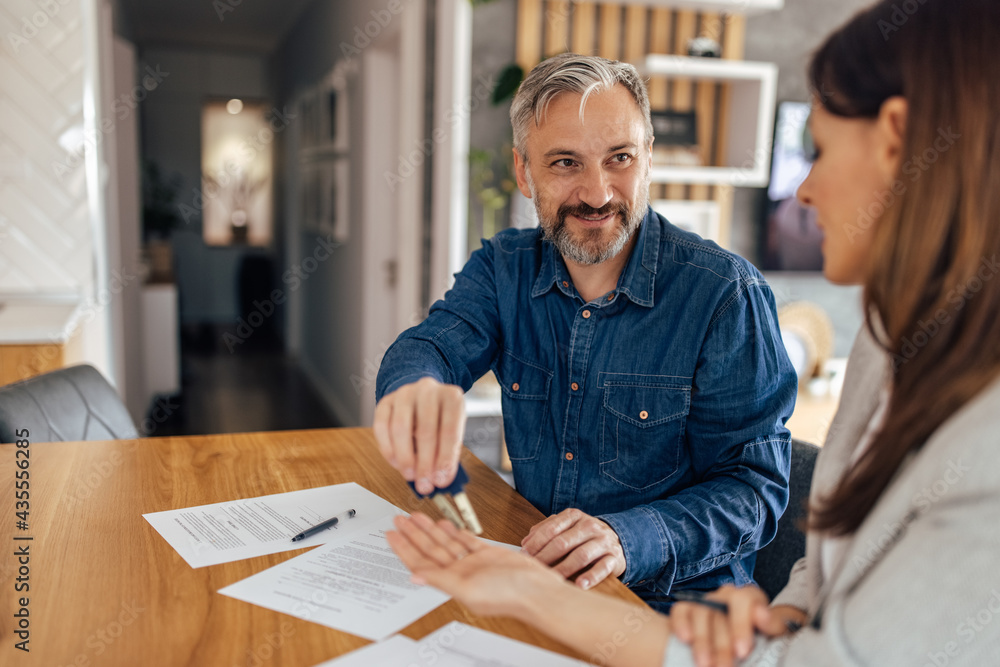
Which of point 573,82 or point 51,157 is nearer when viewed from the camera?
point 573,82

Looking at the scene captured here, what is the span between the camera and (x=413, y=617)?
88 centimetres

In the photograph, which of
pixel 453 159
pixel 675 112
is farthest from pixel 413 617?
pixel 675 112

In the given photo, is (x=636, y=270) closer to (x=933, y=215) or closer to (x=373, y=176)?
(x=933, y=215)

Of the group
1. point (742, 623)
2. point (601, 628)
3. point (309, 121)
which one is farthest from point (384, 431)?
point (309, 121)

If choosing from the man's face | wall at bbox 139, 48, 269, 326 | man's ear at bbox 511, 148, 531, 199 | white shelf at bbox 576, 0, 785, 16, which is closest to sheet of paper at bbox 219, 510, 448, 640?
the man's face

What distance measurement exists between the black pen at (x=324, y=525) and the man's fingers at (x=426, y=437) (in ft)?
0.75

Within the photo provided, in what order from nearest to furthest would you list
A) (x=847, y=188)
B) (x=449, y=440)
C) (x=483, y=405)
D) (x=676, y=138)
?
(x=847, y=188) < (x=449, y=440) < (x=483, y=405) < (x=676, y=138)

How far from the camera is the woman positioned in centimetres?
61

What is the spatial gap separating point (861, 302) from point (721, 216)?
3.05 metres

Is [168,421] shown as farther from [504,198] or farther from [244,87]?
[244,87]

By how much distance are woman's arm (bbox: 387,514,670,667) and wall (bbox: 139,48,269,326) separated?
25.2ft

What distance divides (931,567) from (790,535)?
0.84 meters

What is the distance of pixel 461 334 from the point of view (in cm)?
149

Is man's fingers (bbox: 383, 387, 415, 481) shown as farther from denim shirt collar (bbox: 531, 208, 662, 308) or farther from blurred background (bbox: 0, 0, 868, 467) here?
blurred background (bbox: 0, 0, 868, 467)
